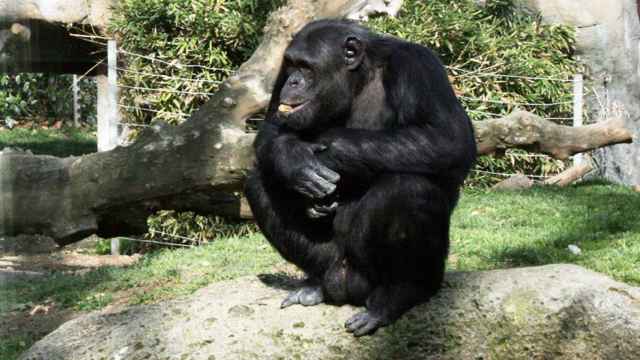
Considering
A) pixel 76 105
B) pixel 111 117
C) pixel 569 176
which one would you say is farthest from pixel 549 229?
pixel 76 105

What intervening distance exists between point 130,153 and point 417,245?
4.39 m

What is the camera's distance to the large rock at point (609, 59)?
14.4 meters

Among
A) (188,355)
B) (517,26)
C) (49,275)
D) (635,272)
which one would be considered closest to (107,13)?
(49,275)

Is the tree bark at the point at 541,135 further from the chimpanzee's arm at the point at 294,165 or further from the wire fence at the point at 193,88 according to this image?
the chimpanzee's arm at the point at 294,165

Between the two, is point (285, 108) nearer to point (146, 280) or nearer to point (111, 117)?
point (146, 280)

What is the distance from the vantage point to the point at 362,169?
450 cm

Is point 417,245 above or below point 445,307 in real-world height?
above

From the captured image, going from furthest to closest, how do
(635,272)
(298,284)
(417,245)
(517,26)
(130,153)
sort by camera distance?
(517,26), (130,153), (635,272), (298,284), (417,245)

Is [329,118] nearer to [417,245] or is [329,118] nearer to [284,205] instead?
[284,205]

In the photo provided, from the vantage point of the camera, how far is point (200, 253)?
9172mm

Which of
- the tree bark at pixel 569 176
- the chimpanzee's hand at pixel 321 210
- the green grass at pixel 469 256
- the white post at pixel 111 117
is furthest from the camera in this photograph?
the tree bark at pixel 569 176

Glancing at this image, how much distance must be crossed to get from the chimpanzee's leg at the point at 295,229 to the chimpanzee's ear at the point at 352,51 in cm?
76

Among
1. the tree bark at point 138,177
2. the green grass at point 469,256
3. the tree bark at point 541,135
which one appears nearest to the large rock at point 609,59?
the tree bark at point 541,135

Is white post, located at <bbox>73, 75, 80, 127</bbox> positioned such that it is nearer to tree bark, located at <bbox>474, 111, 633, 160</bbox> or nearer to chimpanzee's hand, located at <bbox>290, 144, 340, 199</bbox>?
tree bark, located at <bbox>474, 111, 633, 160</bbox>
